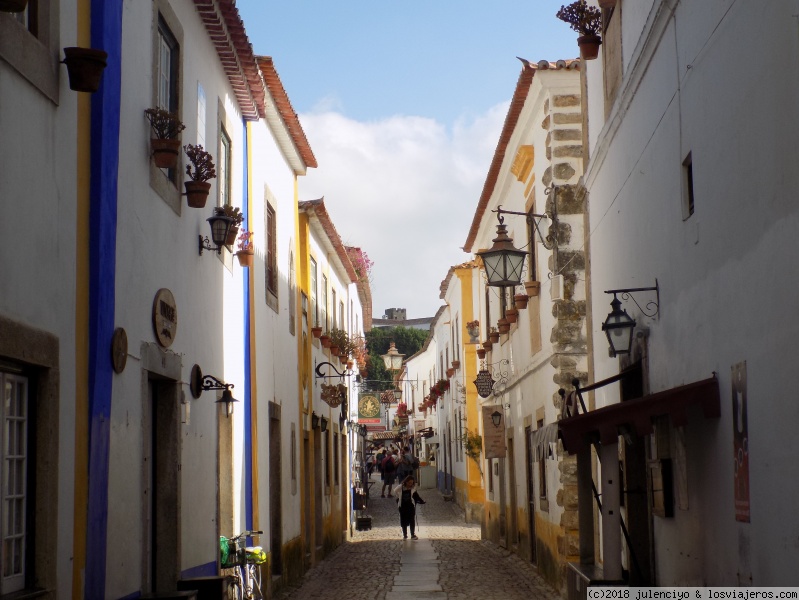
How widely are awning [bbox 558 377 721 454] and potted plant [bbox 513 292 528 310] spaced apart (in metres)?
9.77

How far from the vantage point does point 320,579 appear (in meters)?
17.5

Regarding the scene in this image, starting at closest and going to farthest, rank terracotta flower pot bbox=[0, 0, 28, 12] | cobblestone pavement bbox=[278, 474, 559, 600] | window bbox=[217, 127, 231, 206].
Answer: terracotta flower pot bbox=[0, 0, 28, 12] → window bbox=[217, 127, 231, 206] → cobblestone pavement bbox=[278, 474, 559, 600]

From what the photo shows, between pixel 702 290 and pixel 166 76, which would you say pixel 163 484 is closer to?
pixel 166 76

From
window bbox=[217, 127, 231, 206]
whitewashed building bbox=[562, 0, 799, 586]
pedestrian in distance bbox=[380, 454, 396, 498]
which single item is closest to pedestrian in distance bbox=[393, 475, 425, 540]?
window bbox=[217, 127, 231, 206]

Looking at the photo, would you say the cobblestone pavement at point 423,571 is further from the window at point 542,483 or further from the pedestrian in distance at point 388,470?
the pedestrian in distance at point 388,470

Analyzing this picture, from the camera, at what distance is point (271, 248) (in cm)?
1636

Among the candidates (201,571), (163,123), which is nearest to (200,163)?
(163,123)

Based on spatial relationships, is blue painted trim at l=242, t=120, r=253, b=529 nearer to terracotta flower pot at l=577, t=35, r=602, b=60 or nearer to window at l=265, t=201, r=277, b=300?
window at l=265, t=201, r=277, b=300

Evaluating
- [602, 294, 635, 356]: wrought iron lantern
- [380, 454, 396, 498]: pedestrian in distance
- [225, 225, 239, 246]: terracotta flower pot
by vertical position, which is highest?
[225, 225, 239, 246]: terracotta flower pot

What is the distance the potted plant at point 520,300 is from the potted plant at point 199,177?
28.7 ft

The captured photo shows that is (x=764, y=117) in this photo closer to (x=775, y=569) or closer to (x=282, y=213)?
(x=775, y=569)

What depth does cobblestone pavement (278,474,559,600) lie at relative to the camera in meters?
15.1

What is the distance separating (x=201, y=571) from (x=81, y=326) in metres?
4.32

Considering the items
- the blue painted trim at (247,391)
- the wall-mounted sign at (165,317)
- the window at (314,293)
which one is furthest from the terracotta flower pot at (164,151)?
the window at (314,293)
